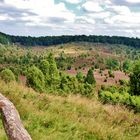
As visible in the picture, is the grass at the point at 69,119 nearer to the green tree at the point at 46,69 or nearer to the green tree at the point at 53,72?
the green tree at the point at 46,69

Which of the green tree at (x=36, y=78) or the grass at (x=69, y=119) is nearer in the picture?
the grass at (x=69, y=119)

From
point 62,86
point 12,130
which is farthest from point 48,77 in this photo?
point 12,130

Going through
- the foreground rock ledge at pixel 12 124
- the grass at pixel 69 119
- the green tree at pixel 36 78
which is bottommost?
the green tree at pixel 36 78

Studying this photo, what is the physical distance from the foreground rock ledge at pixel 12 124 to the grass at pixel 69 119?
4.30m

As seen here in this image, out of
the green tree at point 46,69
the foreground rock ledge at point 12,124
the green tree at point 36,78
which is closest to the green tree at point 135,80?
the green tree at point 36,78

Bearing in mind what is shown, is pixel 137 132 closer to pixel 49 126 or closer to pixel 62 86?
pixel 49 126

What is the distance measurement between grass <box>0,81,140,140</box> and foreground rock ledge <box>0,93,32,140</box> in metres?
4.30

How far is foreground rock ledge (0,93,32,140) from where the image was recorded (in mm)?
4080

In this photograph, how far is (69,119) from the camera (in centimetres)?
1184

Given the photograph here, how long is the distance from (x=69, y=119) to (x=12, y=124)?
24.8 ft

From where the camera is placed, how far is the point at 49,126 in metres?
11.0

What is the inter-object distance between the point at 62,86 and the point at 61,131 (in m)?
90.4

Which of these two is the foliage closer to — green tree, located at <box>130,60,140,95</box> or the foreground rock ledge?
green tree, located at <box>130,60,140,95</box>

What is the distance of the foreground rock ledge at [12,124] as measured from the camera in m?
4.08
